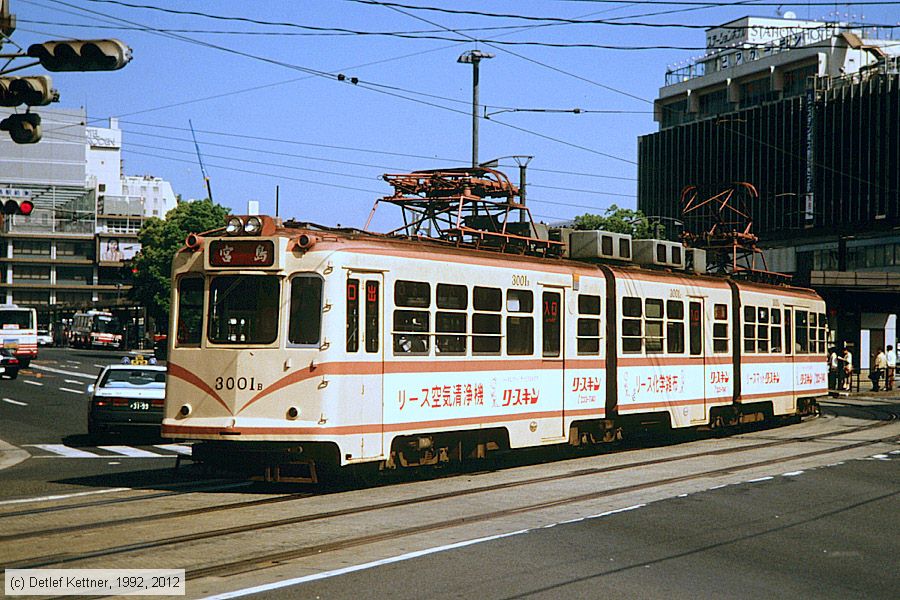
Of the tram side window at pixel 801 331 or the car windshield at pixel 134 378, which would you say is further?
the tram side window at pixel 801 331

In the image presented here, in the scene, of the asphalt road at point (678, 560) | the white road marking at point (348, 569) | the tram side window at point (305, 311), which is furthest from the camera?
the tram side window at point (305, 311)

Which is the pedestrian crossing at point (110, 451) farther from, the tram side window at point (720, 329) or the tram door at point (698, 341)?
the tram side window at point (720, 329)

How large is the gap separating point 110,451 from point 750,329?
12927 millimetres

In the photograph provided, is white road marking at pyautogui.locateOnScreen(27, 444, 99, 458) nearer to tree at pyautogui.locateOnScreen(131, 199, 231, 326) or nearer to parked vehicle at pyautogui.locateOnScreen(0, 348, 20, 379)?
parked vehicle at pyautogui.locateOnScreen(0, 348, 20, 379)

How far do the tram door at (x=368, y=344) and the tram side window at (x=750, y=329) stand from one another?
A: 38.7ft

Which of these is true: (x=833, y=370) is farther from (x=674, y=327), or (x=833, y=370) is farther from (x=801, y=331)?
(x=674, y=327)

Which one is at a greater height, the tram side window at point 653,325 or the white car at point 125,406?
the tram side window at point 653,325

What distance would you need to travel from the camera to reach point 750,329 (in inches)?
949

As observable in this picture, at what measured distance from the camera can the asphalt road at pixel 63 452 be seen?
1526cm

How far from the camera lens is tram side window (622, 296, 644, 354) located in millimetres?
19438

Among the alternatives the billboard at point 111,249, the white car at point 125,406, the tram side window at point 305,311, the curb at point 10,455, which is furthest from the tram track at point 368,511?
the billboard at point 111,249

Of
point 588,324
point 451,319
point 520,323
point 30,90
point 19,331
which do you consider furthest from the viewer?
point 19,331

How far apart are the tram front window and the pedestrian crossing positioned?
6.39m

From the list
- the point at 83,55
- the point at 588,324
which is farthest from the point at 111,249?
the point at 83,55
